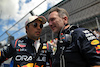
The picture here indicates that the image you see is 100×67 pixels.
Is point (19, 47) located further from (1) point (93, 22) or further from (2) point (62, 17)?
(1) point (93, 22)

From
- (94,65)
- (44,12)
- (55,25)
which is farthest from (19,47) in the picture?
(44,12)

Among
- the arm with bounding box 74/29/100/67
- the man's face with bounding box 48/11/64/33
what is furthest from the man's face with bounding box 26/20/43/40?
the arm with bounding box 74/29/100/67

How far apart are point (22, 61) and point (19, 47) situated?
10.1 inches

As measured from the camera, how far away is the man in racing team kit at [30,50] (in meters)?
1.47

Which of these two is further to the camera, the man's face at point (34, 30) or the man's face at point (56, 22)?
the man's face at point (34, 30)

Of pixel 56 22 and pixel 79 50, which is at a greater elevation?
pixel 56 22

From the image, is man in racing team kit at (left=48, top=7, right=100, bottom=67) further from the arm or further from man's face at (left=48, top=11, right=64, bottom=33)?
man's face at (left=48, top=11, right=64, bottom=33)

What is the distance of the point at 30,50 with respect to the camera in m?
1.60

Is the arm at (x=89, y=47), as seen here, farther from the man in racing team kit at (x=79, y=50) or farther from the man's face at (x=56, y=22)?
the man's face at (x=56, y=22)

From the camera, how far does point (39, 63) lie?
149 centimetres

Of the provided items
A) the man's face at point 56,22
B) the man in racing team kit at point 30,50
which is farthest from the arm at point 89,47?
the man in racing team kit at point 30,50

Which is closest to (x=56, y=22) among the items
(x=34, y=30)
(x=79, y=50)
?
(x=34, y=30)

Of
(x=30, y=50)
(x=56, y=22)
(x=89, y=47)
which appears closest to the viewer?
(x=89, y=47)

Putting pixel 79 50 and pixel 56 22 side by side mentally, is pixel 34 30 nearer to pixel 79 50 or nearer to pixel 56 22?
pixel 56 22
